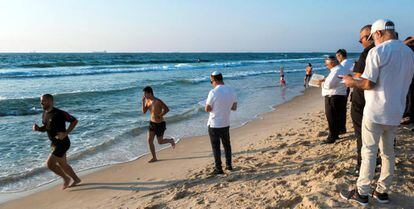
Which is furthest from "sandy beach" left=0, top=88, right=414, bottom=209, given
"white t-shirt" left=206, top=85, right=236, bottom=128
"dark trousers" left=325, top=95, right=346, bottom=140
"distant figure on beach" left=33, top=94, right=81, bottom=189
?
"white t-shirt" left=206, top=85, right=236, bottom=128

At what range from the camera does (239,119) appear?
11414 millimetres

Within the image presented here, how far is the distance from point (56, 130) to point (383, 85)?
4707 mm

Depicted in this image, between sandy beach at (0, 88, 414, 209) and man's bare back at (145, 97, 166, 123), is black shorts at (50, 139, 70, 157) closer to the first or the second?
sandy beach at (0, 88, 414, 209)

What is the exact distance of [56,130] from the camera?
5684mm

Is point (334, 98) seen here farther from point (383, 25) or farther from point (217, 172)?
point (383, 25)

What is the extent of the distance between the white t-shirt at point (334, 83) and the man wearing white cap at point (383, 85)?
108 inches

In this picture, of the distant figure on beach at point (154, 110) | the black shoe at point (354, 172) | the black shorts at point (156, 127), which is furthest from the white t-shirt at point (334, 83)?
the black shorts at point (156, 127)

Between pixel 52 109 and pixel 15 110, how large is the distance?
31.4ft

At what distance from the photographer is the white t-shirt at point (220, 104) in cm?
531

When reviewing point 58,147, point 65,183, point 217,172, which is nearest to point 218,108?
point 217,172

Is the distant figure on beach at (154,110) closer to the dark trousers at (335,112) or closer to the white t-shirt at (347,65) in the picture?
the dark trousers at (335,112)

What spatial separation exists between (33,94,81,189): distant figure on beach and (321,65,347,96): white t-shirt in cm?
428

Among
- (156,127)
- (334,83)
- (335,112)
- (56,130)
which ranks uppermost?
(334,83)

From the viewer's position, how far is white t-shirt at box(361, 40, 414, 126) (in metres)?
3.14
